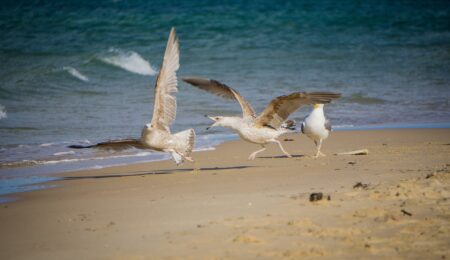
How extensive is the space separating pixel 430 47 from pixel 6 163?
1829cm

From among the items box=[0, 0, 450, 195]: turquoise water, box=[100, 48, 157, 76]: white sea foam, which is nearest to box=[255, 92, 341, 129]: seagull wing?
box=[0, 0, 450, 195]: turquoise water

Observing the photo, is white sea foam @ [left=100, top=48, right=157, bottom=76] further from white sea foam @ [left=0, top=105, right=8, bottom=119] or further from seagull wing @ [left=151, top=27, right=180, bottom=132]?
seagull wing @ [left=151, top=27, right=180, bottom=132]

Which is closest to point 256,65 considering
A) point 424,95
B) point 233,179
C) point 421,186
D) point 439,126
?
point 424,95

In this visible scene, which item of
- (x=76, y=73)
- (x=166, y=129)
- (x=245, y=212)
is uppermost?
(x=76, y=73)

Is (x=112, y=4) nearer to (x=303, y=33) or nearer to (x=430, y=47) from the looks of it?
(x=303, y=33)

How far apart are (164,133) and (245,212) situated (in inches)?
128

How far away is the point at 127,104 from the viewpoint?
15492 mm

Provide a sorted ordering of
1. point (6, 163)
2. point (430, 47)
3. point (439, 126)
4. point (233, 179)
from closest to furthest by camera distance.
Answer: point (233, 179) → point (6, 163) → point (439, 126) → point (430, 47)

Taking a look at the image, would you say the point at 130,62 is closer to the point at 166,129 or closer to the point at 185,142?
the point at 166,129

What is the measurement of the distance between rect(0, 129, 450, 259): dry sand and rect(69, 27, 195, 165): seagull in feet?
0.83

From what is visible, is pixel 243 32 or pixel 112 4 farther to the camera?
pixel 112 4

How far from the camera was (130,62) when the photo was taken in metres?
21.7

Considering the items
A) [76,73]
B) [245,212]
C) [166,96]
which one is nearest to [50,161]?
[166,96]

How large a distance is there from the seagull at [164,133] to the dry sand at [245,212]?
25 cm
